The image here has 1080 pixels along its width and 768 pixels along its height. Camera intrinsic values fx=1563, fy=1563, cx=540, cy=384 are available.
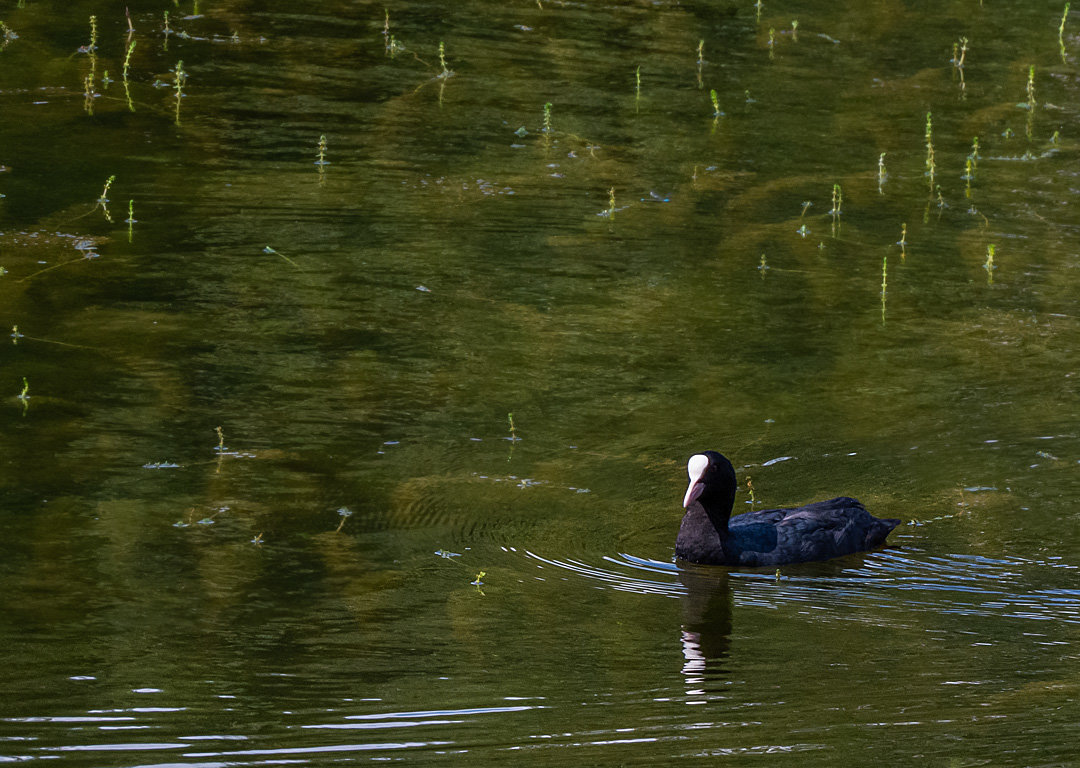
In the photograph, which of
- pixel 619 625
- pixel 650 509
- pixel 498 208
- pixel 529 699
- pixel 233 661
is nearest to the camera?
pixel 529 699

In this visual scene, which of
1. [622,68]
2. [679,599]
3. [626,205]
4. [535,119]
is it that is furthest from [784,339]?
[622,68]

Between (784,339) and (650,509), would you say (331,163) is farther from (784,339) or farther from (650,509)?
(650,509)

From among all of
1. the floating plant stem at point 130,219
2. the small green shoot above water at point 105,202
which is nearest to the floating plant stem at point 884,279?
the floating plant stem at point 130,219

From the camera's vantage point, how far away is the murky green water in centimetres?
612

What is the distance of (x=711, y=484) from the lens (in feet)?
26.9

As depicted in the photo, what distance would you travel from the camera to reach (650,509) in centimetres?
886

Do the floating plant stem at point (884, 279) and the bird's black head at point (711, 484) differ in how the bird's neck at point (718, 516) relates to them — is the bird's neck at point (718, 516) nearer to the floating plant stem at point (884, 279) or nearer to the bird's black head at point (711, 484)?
the bird's black head at point (711, 484)

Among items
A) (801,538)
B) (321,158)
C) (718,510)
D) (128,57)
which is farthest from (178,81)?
(801,538)

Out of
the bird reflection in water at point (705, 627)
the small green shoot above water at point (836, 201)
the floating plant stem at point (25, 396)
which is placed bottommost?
the bird reflection in water at point (705, 627)

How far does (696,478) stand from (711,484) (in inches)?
3.6

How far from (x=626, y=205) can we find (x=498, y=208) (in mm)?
1158

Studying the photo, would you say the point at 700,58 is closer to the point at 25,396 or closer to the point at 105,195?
the point at 105,195

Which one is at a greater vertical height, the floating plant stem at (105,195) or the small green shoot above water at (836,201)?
the floating plant stem at (105,195)

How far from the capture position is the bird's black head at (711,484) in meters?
8.11
